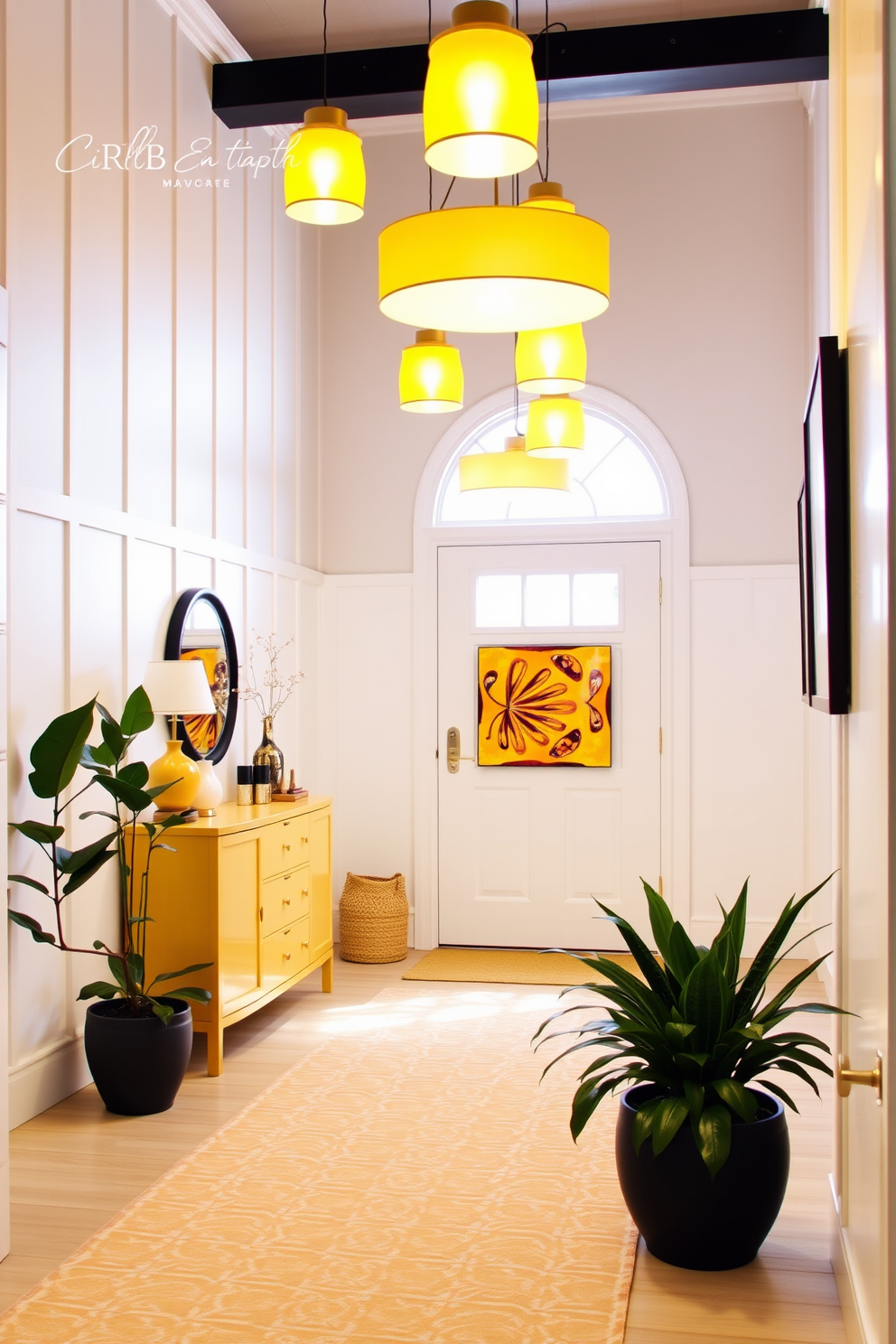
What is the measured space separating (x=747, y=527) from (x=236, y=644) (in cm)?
269

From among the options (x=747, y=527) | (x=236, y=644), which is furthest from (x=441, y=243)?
(x=747, y=527)

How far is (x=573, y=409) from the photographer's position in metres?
4.59

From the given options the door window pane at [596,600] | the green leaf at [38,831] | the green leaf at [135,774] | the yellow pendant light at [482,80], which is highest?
the yellow pendant light at [482,80]

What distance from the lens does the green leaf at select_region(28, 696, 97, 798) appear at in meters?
3.59

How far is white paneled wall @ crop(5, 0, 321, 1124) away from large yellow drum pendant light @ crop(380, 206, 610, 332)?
A: 1.67 meters

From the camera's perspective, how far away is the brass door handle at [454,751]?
21.2ft

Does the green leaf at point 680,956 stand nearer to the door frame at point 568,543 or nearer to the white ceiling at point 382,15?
Answer: the door frame at point 568,543

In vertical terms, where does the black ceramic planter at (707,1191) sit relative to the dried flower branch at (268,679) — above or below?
below

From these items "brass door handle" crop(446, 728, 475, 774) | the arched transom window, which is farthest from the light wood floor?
the arched transom window

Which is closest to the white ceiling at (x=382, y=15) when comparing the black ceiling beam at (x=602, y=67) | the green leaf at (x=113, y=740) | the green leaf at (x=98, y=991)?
the black ceiling beam at (x=602, y=67)

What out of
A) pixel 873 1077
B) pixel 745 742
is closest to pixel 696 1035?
pixel 873 1077

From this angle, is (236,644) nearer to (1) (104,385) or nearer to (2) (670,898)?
(1) (104,385)

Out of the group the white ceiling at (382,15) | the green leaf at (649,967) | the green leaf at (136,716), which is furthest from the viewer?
the white ceiling at (382,15)

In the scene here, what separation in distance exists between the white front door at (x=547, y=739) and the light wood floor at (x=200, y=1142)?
1.81 m
